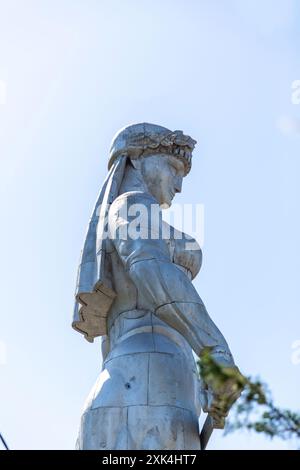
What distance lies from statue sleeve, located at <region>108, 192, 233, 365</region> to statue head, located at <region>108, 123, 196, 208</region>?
0.55 m

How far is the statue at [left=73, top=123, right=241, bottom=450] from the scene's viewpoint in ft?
30.9

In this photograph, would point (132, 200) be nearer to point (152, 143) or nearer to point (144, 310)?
point (152, 143)

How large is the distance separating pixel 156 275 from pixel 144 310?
47cm

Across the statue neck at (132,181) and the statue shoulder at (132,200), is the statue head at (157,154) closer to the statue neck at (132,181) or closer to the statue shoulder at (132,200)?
the statue neck at (132,181)

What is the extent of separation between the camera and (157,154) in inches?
441

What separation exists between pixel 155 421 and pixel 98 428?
0.47m

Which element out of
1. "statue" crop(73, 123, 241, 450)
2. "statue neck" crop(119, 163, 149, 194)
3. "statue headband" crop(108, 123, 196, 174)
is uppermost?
"statue headband" crop(108, 123, 196, 174)

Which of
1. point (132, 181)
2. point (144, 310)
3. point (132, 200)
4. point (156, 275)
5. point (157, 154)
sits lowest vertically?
point (144, 310)

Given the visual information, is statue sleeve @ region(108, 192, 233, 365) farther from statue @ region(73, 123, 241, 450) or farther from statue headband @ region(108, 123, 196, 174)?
statue headband @ region(108, 123, 196, 174)

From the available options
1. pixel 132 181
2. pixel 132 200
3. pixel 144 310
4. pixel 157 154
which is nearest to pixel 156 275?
pixel 144 310

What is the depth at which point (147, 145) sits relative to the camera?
11172 millimetres

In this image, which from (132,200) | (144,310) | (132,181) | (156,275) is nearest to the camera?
(156,275)

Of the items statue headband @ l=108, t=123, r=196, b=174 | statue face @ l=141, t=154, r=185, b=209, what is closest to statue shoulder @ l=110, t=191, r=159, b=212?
statue face @ l=141, t=154, r=185, b=209
